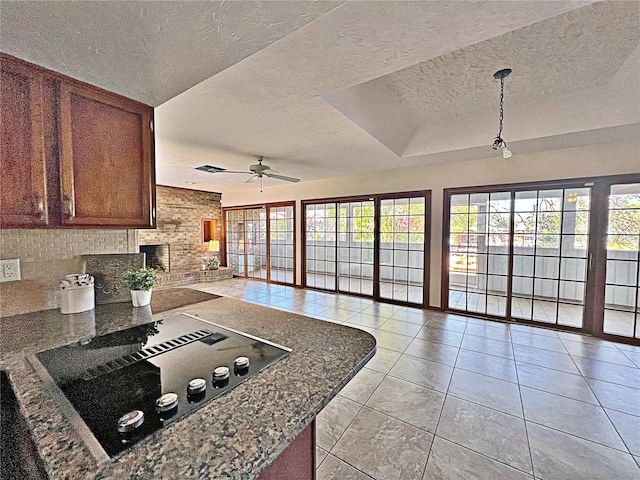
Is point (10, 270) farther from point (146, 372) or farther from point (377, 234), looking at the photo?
point (377, 234)

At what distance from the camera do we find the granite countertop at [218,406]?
58 centimetres

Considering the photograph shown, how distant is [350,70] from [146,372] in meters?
2.04

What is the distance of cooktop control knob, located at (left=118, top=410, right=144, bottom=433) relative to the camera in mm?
666

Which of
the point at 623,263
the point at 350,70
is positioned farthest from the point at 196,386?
the point at 623,263

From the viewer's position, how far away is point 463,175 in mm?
4309

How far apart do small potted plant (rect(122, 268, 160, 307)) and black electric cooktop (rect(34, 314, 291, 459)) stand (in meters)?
0.39

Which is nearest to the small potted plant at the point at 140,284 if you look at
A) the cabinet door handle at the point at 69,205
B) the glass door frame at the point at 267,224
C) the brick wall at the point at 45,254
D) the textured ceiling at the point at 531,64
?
the brick wall at the point at 45,254

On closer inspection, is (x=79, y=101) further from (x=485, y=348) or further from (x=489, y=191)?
(x=489, y=191)

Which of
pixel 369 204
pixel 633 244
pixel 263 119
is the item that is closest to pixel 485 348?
pixel 633 244

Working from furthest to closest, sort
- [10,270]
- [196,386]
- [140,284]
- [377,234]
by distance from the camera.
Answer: [377,234]
[140,284]
[10,270]
[196,386]

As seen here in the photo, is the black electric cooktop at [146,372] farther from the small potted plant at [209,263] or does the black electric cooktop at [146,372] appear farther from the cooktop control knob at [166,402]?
the small potted plant at [209,263]

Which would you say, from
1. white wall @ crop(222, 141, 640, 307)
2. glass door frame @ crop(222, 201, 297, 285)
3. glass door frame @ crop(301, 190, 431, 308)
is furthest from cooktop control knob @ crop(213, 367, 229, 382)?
glass door frame @ crop(222, 201, 297, 285)

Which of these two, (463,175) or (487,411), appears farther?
(463,175)

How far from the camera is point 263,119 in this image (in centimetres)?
262
